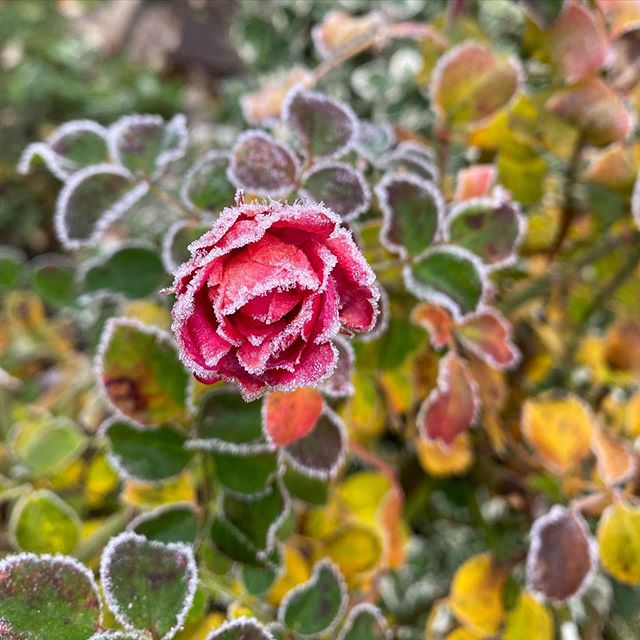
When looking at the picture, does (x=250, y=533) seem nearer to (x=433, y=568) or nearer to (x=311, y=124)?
(x=311, y=124)

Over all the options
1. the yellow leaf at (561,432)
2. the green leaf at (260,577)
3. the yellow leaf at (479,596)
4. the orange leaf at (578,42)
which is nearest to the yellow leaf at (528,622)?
the yellow leaf at (479,596)

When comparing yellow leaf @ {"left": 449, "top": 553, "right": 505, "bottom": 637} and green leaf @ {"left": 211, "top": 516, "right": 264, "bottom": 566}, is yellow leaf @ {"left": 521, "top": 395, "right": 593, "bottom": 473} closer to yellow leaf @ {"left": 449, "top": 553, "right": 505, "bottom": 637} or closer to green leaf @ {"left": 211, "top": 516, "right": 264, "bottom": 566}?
yellow leaf @ {"left": 449, "top": 553, "right": 505, "bottom": 637}

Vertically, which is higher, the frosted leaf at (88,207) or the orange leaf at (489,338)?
the frosted leaf at (88,207)

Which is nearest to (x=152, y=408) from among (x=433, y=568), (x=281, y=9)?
(x=433, y=568)

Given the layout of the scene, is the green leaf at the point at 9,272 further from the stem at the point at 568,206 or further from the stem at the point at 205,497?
the stem at the point at 568,206

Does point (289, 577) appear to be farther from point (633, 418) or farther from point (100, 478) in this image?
point (633, 418)

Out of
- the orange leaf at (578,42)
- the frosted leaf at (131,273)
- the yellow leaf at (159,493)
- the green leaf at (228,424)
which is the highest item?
the orange leaf at (578,42)

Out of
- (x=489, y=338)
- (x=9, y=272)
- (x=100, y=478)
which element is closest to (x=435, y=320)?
(x=489, y=338)
